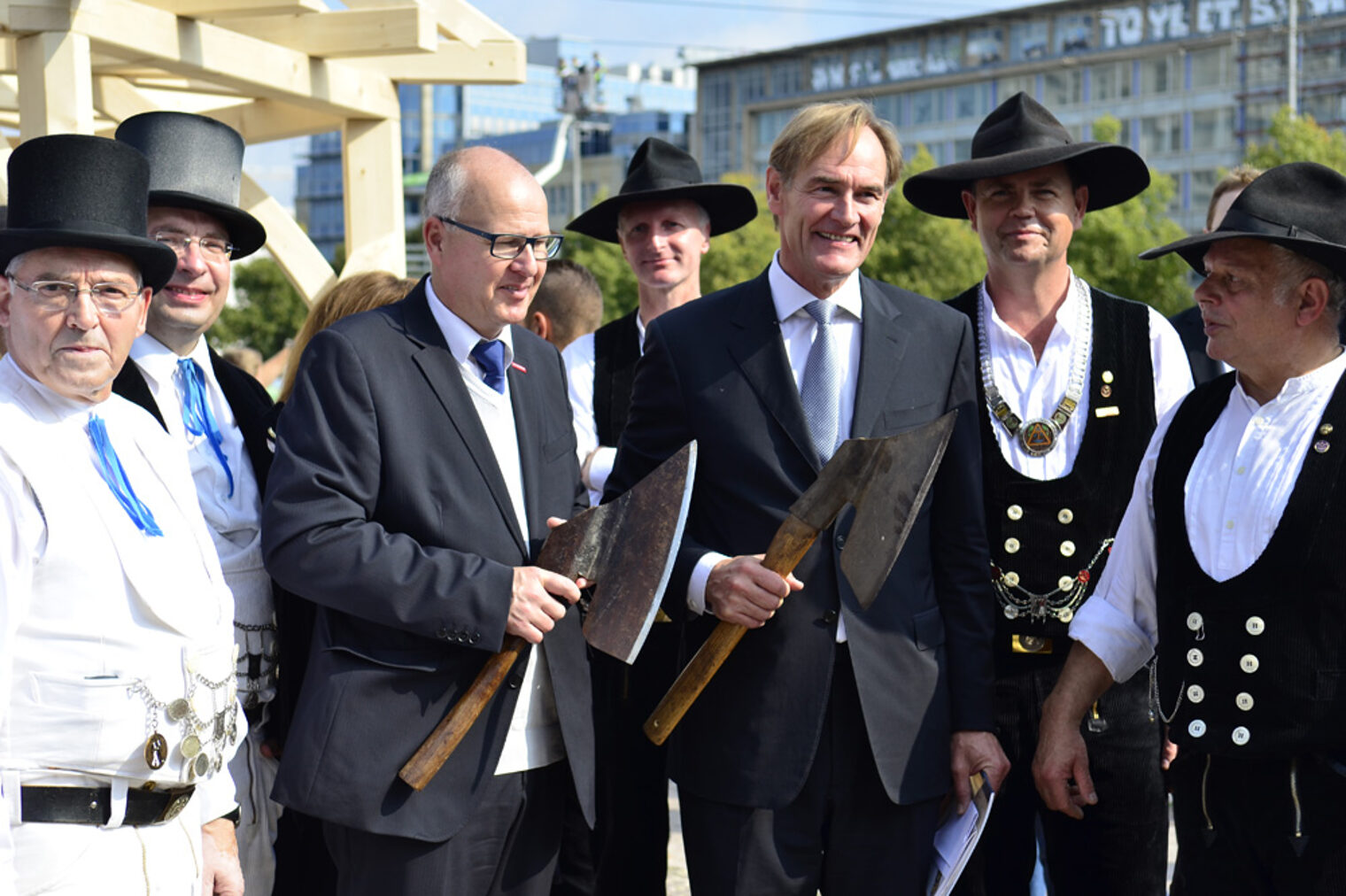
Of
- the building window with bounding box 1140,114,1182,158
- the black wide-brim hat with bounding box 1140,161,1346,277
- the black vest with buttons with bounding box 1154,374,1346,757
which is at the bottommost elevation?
the black vest with buttons with bounding box 1154,374,1346,757

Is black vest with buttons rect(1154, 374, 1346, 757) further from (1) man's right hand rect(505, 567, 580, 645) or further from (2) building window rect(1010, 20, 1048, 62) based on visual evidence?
(2) building window rect(1010, 20, 1048, 62)

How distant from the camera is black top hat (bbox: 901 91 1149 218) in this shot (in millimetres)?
3727

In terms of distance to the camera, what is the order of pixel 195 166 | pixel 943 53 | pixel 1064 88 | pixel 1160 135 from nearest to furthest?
pixel 195 166
pixel 1160 135
pixel 1064 88
pixel 943 53

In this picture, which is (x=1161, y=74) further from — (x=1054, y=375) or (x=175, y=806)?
(x=175, y=806)

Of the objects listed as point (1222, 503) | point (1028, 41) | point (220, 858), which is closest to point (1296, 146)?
point (1222, 503)

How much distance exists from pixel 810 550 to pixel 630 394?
5.46 feet

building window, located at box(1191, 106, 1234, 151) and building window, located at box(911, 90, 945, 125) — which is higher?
building window, located at box(911, 90, 945, 125)

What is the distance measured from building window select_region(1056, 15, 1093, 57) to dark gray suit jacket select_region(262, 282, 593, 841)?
227 feet

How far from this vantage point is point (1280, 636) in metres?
2.88

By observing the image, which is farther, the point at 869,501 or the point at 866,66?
the point at 866,66

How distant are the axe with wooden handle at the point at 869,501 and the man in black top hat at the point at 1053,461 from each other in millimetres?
660

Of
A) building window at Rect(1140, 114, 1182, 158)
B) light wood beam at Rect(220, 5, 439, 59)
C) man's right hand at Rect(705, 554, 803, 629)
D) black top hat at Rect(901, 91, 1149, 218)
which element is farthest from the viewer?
building window at Rect(1140, 114, 1182, 158)

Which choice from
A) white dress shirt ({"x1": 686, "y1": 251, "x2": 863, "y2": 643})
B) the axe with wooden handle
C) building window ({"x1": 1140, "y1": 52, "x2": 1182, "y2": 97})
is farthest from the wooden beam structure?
building window ({"x1": 1140, "y1": 52, "x2": 1182, "y2": 97})

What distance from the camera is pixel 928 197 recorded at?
414 centimetres
